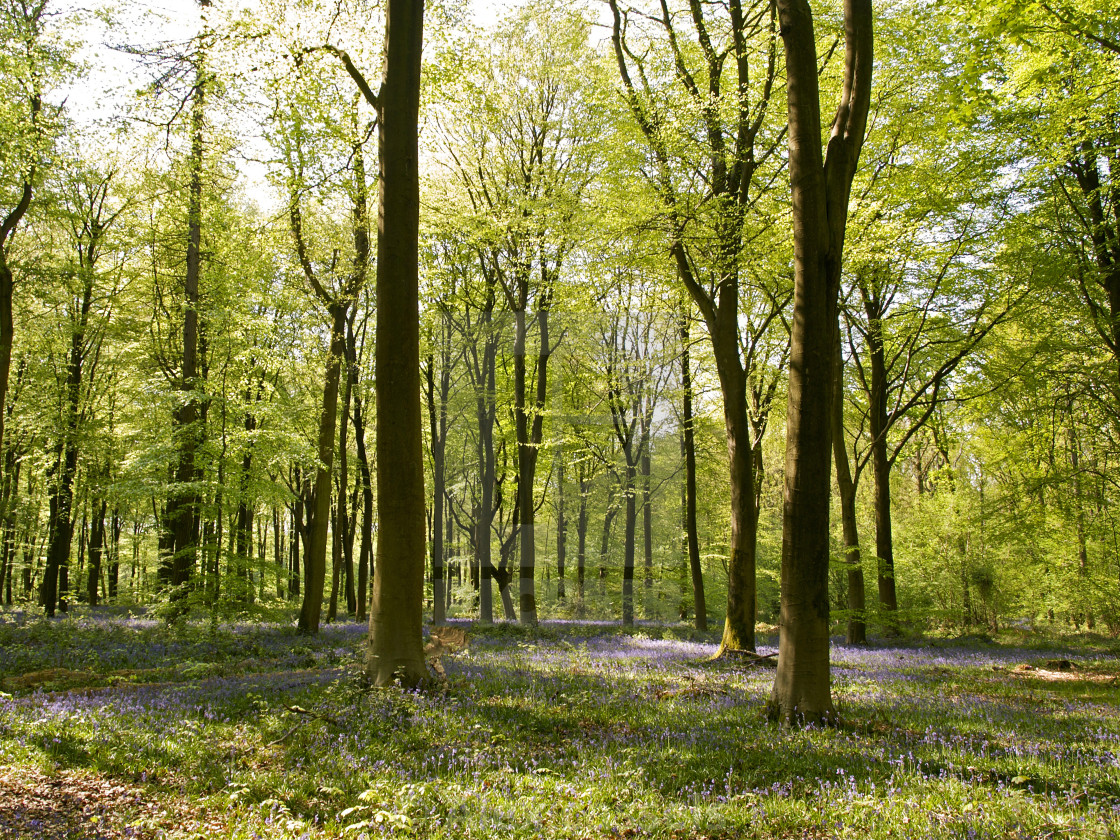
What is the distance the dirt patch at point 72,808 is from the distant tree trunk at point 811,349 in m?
5.43

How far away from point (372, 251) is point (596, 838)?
49.9ft

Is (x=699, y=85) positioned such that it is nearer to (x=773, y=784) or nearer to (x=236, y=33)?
(x=236, y=33)

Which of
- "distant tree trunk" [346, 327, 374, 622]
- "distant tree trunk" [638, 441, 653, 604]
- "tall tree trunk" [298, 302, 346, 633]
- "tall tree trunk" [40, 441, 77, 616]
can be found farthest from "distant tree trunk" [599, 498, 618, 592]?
"tall tree trunk" [40, 441, 77, 616]

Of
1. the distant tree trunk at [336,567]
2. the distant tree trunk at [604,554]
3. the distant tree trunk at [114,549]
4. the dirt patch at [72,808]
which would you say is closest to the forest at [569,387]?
the dirt patch at [72,808]

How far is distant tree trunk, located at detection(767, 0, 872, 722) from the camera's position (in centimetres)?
622

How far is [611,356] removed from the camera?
95.4ft

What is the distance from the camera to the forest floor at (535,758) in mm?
3562

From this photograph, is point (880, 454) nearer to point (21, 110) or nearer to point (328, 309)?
point (328, 309)

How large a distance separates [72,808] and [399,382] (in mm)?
4844

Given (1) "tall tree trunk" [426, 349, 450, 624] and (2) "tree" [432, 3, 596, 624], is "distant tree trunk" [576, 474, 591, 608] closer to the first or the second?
(1) "tall tree trunk" [426, 349, 450, 624]

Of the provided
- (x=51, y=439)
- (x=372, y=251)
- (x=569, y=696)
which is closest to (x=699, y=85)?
(x=372, y=251)

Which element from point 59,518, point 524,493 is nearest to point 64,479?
point 59,518

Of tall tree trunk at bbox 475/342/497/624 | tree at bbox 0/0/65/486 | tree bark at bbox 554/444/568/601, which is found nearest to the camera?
tree at bbox 0/0/65/486

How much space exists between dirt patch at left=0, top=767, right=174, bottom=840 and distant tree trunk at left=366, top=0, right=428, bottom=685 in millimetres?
3106
